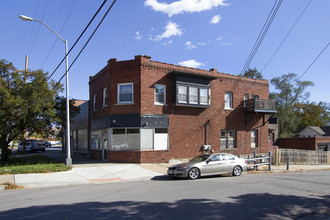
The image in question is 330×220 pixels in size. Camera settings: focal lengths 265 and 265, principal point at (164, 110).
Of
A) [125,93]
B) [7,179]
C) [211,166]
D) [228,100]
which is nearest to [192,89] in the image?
[228,100]

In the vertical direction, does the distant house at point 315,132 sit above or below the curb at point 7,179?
above

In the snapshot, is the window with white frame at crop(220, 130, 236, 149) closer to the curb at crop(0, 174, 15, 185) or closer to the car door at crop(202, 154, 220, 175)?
the car door at crop(202, 154, 220, 175)

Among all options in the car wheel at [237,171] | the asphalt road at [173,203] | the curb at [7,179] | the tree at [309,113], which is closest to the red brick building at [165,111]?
the car wheel at [237,171]

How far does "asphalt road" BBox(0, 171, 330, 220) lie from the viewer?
254 inches

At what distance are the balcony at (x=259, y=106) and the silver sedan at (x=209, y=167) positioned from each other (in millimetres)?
9865

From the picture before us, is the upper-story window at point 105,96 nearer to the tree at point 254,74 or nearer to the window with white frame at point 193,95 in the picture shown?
the window with white frame at point 193,95

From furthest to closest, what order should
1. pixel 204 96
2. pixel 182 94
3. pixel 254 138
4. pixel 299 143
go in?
pixel 299 143 < pixel 254 138 < pixel 204 96 < pixel 182 94

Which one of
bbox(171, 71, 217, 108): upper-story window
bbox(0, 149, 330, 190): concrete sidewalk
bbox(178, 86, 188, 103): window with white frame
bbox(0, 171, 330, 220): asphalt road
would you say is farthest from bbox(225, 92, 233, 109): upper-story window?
bbox(0, 171, 330, 220): asphalt road

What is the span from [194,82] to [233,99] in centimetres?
473

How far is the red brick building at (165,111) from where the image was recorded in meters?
18.6

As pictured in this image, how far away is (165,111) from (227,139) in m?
6.72

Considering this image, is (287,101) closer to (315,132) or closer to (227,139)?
(315,132)

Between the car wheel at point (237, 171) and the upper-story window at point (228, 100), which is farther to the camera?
the upper-story window at point (228, 100)

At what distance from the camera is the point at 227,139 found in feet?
74.7
